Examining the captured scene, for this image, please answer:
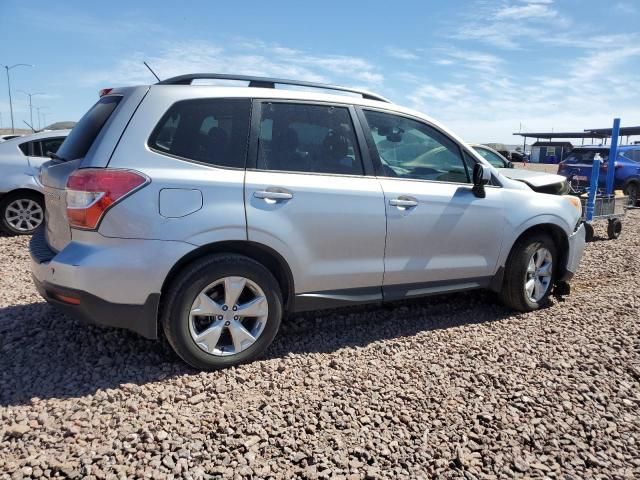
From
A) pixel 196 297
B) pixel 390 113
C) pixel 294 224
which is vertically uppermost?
pixel 390 113

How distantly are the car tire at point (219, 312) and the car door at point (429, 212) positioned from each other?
0.99m

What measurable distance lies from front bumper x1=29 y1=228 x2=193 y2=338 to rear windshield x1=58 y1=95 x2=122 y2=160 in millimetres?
654

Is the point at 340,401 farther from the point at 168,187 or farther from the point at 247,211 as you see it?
the point at 168,187

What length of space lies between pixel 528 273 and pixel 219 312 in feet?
9.26

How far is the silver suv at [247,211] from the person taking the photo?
9.99 feet

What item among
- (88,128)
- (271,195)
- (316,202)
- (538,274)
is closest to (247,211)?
(271,195)

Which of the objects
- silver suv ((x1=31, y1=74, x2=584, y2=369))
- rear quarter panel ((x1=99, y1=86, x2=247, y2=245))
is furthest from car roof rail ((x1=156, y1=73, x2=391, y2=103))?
rear quarter panel ((x1=99, y1=86, x2=247, y2=245))

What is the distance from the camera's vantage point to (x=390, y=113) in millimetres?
4047

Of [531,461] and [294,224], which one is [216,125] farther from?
[531,461]

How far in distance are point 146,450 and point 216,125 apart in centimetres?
195

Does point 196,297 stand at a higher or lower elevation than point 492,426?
higher

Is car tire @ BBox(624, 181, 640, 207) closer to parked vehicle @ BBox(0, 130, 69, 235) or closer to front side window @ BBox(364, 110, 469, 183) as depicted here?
front side window @ BBox(364, 110, 469, 183)

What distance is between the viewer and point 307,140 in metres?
3.64

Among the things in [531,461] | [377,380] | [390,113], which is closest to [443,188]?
[390,113]
